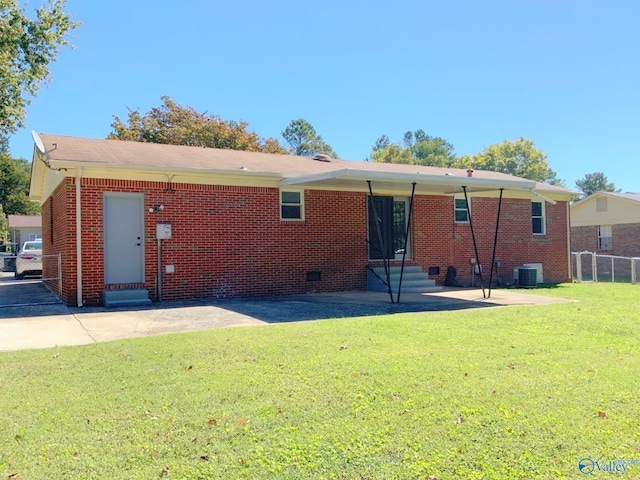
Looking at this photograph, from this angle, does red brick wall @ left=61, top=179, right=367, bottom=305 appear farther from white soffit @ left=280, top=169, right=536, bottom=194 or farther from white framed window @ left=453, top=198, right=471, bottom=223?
white framed window @ left=453, top=198, right=471, bottom=223

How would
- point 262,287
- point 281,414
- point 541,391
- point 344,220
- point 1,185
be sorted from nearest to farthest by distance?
point 281,414
point 541,391
point 262,287
point 344,220
point 1,185

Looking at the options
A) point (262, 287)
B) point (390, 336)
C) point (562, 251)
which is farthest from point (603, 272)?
point (390, 336)

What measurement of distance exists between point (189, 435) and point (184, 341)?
3205 millimetres

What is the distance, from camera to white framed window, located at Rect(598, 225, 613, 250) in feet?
99.9

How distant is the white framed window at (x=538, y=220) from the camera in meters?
17.8

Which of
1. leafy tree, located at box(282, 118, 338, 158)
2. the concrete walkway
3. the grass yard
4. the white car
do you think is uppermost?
leafy tree, located at box(282, 118, 338, 158)

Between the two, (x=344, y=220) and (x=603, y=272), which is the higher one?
(x=344, y=220)

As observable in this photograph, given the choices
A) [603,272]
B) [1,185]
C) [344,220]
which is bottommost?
[603,272]

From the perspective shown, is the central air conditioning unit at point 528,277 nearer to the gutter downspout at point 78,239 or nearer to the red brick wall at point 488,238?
the red brick wall at point 488,238

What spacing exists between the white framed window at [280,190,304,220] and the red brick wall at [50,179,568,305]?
0.59 ft

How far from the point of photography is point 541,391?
4523 mm

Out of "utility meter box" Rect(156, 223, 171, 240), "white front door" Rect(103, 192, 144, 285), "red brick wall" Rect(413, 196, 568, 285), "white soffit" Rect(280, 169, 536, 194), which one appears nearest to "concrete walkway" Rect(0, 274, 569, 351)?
"white front door" Rect(103, 192, 144, 285)

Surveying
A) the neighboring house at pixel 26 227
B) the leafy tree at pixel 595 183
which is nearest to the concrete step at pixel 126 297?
the neighboring house at pixel 26 227

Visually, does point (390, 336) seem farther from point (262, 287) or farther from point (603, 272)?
point (603, 272)
